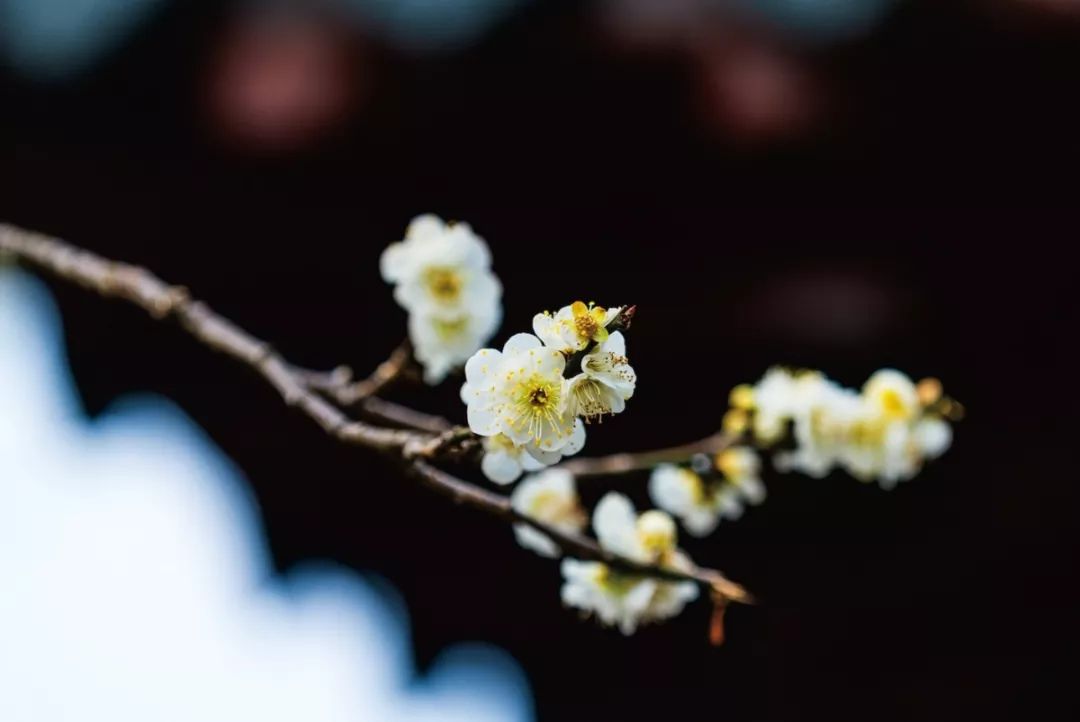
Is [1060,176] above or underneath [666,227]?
above

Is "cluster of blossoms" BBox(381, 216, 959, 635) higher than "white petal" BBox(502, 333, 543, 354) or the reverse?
the reverse

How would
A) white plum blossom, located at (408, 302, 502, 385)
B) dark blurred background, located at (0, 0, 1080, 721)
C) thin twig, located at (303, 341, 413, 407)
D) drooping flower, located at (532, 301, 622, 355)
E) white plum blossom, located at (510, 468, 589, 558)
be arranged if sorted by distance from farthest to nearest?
dark blurred background, located at (0, 0, 1080, 721)
white plum blossom, located at (510, 468, 589, 558)
white plum blossom, located at (408, 302, 502, 385)
thin twig, located at (303, 341, 413, 407)
drooping flower, located at (532, 301, 622, 355)

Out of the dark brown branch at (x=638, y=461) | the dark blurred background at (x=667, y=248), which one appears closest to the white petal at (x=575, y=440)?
the dark brown branch at (x=638, y=461)

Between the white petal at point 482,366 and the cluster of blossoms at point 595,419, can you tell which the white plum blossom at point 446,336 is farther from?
the white petal at point 482,366

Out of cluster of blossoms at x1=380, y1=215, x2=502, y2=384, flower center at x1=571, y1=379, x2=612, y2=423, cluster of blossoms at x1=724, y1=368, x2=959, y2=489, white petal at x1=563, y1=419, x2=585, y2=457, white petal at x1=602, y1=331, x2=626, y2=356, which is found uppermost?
white petal at x1=602, y1=331, x2=626, y2=356

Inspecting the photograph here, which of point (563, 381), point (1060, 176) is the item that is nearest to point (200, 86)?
point (563, 381)

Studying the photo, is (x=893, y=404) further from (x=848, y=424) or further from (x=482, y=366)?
(x=482, y=366)

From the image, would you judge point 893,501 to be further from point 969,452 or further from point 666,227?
point 666,227

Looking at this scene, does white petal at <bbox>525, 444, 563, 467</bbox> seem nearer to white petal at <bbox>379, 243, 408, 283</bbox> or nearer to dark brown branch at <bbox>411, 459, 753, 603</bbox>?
dark brown branch at <bbox>411, 459, 753, 603</bbox>

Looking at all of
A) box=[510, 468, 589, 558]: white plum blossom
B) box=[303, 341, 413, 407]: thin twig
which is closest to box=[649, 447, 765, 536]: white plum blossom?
box=[510, 468, 589, 558]: white plum blossom
